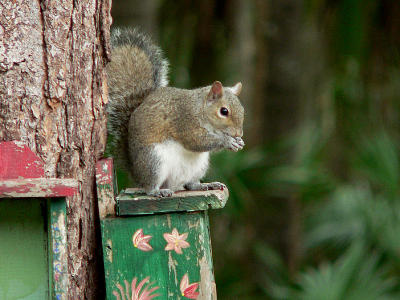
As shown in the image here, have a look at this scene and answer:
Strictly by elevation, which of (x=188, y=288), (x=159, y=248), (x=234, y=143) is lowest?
(x=188, y=288)

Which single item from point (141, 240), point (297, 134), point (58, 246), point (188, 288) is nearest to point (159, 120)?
point (141, 240)

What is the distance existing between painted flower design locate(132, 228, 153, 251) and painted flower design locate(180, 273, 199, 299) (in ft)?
0.43

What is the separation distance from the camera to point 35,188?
4.71 feet

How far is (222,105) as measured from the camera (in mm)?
2359

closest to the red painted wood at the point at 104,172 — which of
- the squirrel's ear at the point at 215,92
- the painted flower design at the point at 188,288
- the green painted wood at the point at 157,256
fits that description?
the green painted wood at the point at 157,256

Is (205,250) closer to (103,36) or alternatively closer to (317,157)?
(103,36)

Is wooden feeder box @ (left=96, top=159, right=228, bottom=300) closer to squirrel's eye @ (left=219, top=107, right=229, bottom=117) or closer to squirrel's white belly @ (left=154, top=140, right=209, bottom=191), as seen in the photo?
squirrel's white belly @ (left=154, top=140, right=209, bottom=191)

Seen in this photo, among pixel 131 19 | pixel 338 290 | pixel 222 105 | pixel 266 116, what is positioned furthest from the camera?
pixel 266 116

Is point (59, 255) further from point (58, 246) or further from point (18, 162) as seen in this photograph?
point (18, 162)

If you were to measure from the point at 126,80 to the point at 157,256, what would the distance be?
0.72m

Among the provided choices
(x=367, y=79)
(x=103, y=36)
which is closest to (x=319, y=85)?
(x=367, y=79)

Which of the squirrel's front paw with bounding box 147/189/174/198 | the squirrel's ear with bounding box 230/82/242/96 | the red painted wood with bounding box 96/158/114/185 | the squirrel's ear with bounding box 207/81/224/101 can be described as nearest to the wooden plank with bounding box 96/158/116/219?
the red painted wood with bounding box 96/158/114/185

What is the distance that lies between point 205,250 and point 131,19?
6.75 feet

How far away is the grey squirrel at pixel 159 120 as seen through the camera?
7.16 feet
